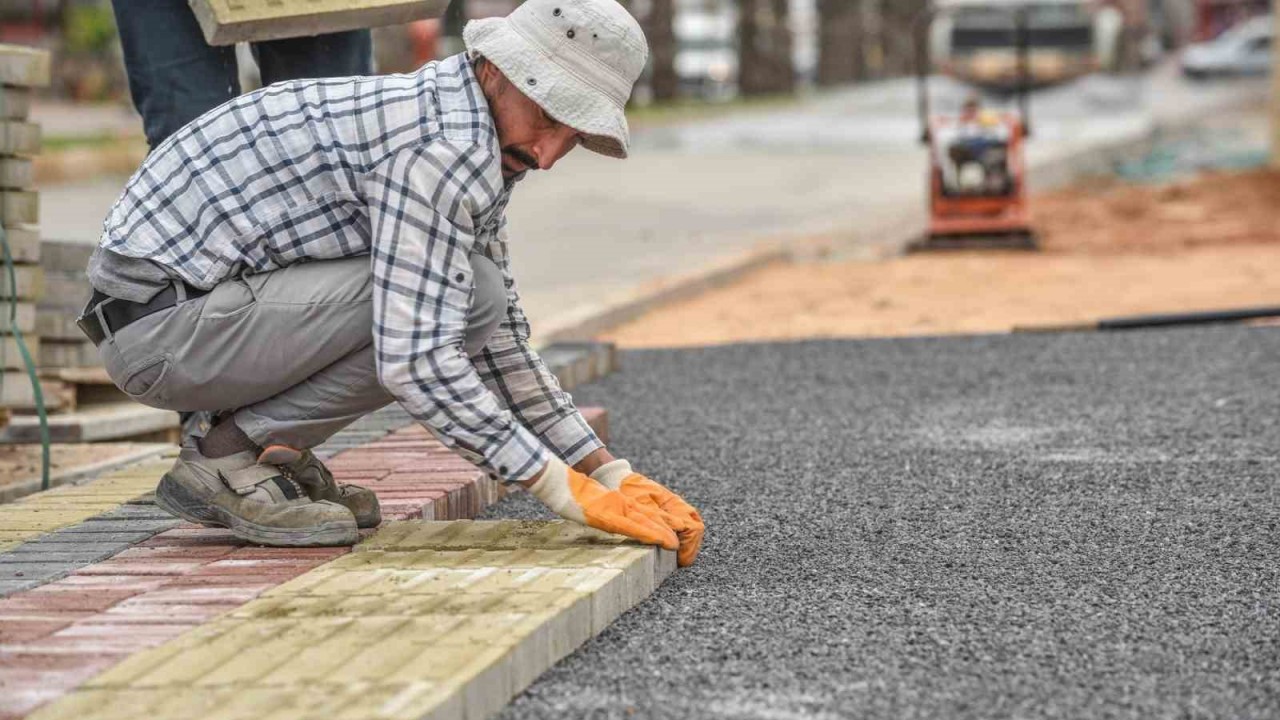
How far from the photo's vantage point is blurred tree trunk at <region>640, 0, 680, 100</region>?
28.0m

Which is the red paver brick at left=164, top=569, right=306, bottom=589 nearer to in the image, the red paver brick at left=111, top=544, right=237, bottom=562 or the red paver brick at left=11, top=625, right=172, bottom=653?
the red paver brick at left=111, top=544, right=237, bottom=562

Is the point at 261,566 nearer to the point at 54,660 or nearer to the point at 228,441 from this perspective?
the point at 228,441

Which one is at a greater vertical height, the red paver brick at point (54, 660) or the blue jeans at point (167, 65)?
the blue jeans at point (167, 65)

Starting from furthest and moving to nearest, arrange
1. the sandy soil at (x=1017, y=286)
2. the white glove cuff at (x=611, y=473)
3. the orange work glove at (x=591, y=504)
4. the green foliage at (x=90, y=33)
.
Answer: the green foliage at (x=90, y=33), the sandy soil at (x=1017, y=286), the white glove cuff at (x=611, y=473), the orange work glove at (x=591, y=504)

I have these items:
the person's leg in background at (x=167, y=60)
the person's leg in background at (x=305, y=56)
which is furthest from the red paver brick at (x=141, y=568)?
the person's leg in background at (x=305, y=56)

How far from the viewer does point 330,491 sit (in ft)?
12.0

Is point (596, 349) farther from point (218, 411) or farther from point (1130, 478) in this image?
point (218, 411)

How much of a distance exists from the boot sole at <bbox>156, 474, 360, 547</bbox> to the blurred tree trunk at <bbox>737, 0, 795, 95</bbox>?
28875mm

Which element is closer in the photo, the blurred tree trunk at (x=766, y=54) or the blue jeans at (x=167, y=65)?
the blue jeans at (x=167, y=65)

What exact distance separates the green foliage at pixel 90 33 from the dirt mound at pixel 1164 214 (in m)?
20.2

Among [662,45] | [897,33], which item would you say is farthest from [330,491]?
[897,33]

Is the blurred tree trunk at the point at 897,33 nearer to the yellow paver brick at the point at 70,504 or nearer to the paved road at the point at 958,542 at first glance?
the paved road at the point at 958,542

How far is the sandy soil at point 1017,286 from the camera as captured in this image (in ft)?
25.9

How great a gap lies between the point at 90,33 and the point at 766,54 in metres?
11.3
